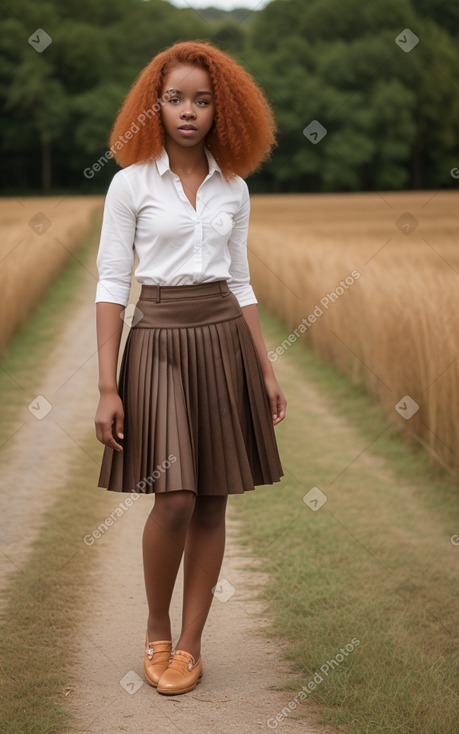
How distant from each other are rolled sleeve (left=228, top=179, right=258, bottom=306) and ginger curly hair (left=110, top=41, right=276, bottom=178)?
0.10 m

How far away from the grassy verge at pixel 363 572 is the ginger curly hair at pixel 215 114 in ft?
4.85

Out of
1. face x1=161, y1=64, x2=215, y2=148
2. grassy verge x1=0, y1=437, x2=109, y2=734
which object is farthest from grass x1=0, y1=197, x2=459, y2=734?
face x1=161, y1=64, x2=215, y2=148

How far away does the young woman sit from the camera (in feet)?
8.09

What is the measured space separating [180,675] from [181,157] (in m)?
1.43

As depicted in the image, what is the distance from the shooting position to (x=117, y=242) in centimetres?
247

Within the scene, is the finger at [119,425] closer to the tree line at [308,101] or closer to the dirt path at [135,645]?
the dirt path at [135,645]

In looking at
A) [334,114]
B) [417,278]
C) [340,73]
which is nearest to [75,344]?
[417,278]

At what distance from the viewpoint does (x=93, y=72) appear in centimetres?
6147

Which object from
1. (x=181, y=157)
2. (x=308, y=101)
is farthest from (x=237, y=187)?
(x=308, y=101)

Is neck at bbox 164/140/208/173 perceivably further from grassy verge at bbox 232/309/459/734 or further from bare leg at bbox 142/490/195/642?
grassy verge at bbox 232/309/459/734

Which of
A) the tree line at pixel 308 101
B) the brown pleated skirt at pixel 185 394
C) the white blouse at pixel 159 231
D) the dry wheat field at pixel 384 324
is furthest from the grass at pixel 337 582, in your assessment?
the tree line at pixel 308 101

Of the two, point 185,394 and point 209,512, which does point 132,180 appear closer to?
point 185,394

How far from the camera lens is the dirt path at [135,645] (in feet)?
8.15

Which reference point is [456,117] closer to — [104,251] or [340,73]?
[340,73]
